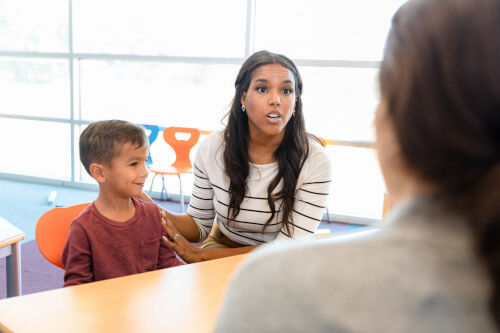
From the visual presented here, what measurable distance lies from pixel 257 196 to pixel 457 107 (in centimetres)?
146

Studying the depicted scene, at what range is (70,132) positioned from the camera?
5410 mm

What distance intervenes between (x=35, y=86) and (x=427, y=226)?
19.1 feet

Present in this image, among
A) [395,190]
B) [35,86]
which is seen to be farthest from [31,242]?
[395,190]

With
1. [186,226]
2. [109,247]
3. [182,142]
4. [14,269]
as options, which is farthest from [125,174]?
[182,142]

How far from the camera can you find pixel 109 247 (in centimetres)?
155

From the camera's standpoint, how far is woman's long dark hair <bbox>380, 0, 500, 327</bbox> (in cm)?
43

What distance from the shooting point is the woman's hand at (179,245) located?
5.53ft

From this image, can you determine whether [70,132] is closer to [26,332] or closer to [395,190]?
[26,332]

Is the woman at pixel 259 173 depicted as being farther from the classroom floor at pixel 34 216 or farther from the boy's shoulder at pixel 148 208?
the classroom floor at pixel 34 216

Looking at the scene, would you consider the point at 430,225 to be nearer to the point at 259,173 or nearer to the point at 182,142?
the point at 259,173

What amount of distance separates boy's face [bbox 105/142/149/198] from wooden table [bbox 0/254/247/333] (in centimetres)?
38

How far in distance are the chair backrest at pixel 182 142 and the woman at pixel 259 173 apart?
2311 millimetres

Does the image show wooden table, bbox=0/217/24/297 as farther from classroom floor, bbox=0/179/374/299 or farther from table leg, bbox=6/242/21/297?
classroom floor, bbox=0/179/374/299

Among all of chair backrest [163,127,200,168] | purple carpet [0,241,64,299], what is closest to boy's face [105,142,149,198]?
purple carpet [0,241,64,299]
